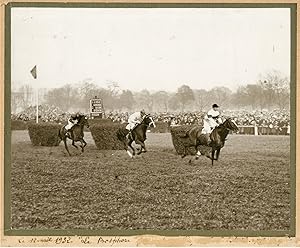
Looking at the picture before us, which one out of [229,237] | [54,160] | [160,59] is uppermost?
[160,59]

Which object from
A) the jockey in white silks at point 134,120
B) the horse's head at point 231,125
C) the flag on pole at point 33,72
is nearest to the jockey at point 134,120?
the jockey in white silks at point 134,120

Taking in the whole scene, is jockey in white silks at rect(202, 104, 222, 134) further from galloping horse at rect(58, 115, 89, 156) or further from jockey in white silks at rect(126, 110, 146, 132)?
galloping horse at rect(58, 115, 89, 156)

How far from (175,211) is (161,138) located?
0.37m

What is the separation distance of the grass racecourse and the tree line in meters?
0.16

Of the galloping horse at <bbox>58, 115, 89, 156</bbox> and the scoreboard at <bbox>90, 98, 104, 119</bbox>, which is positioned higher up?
the scoreboard at <bbox>90, 98, 104, 119</bbox>

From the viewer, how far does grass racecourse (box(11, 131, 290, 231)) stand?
2.43 meters

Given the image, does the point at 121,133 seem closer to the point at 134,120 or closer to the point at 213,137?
the point at 134,120

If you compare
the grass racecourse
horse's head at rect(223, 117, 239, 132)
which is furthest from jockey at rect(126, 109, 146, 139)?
horse's head at rect(223, 117, 239, 132)

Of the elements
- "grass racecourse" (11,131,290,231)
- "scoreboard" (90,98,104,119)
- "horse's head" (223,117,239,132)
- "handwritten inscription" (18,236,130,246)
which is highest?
"scoreboard" (90,98,104,119)

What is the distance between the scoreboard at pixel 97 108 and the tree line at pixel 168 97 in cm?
2

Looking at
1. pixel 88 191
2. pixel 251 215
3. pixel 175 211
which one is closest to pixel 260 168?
pixel 251 215

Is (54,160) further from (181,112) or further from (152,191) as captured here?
(181,112)

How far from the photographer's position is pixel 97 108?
248 centimetres

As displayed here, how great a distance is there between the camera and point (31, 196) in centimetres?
246
